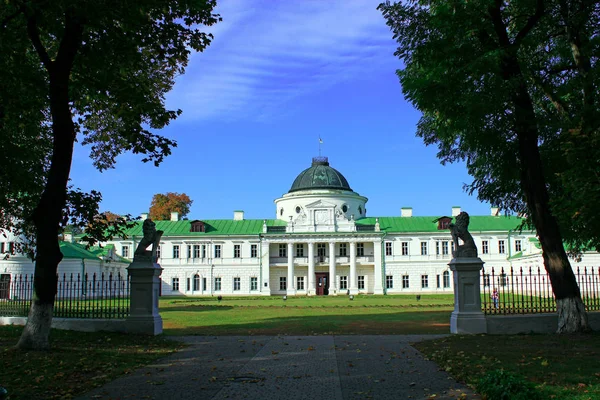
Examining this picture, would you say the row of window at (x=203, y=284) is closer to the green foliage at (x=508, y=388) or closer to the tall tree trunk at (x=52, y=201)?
the tall tree trunk at (x=52, y=201)

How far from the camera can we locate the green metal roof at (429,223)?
6444cm

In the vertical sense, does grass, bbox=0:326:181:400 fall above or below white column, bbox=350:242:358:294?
below

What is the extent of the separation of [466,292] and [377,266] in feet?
163

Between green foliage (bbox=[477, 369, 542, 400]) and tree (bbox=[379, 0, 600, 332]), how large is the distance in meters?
7.36

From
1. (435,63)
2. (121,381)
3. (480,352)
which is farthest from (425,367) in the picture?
(435,63)

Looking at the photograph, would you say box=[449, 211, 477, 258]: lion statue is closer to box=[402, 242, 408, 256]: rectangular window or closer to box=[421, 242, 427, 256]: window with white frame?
box=[402, 242, 408, 256]: rectangular window

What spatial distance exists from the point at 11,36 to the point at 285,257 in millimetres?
55078

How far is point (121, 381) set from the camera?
877 cm

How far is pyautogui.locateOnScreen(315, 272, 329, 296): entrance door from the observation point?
2525 inches

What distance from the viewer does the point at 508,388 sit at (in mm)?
6648

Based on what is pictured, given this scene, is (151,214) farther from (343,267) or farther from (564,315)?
(564,315)

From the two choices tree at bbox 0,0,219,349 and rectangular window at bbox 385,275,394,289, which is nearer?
tree at bbox 0,0,219,349

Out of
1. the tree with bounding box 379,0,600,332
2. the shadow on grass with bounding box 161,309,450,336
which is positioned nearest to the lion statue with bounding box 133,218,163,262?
the shadow on grass with bounding box 161,309,450,336

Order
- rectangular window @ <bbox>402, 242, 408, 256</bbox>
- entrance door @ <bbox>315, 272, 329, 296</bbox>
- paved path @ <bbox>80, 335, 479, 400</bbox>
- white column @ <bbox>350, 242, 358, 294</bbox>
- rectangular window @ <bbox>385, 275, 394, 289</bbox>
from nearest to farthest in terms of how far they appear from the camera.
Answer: paved path @ <bbox>80, 335, 479, 400</bbox> → white column @ <bbox>350, 242, 358, 294</bbox> → rectangular window @ <bbox>385, 275, 394, 289</bbox> → entrance door @ <bbox>315, 272, 329, 296</bbox> → rectangular window @ <bbox>402, 242, 408, 256</bbox>
